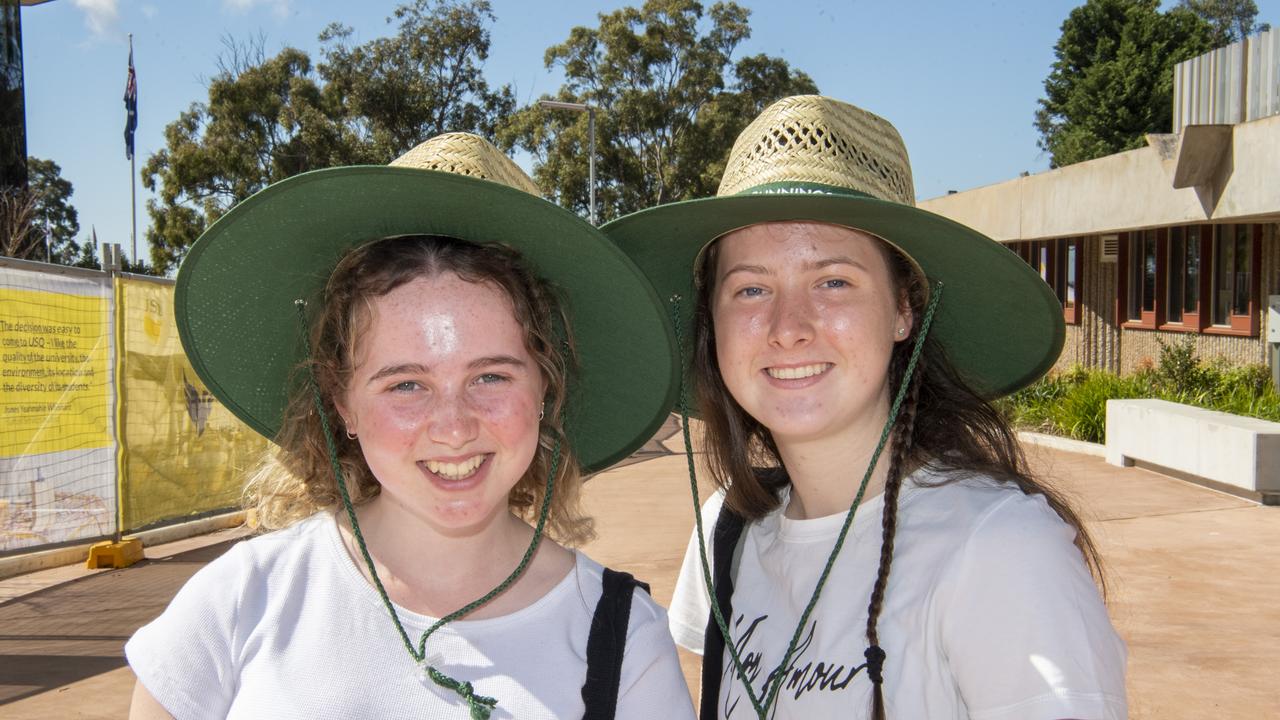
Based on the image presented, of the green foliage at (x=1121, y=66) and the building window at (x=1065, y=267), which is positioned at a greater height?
the green foliage at (x=1121, y=66)

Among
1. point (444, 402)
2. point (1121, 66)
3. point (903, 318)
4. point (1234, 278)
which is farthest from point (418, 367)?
point (1121, 66)

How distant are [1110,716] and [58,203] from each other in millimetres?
72513

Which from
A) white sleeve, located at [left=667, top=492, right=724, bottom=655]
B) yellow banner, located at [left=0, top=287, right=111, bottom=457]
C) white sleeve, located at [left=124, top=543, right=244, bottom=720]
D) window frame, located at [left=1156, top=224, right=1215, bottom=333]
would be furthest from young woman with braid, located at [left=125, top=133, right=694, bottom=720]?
window frame, located at [left=1156, top=224, right=1215, bottom=333]

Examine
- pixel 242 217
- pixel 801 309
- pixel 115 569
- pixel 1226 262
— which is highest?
pixel 1226 262

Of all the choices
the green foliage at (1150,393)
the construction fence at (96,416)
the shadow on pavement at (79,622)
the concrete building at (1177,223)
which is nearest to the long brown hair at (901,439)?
the shadow on pavement at (79,622)

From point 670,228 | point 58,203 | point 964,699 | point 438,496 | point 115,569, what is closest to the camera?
point 964,699

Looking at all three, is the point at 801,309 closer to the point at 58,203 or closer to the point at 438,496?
the point at 438,496

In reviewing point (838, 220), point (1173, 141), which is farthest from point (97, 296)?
point (1173, 141)

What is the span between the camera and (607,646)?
172 centimetres

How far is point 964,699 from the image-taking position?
1.66 m

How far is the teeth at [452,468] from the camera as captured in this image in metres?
1.79

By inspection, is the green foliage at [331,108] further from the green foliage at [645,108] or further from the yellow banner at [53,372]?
the yellow banner at [53,372]

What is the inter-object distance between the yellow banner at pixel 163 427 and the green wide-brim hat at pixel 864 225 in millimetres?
5639

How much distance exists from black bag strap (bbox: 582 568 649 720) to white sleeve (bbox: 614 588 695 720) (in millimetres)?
17
